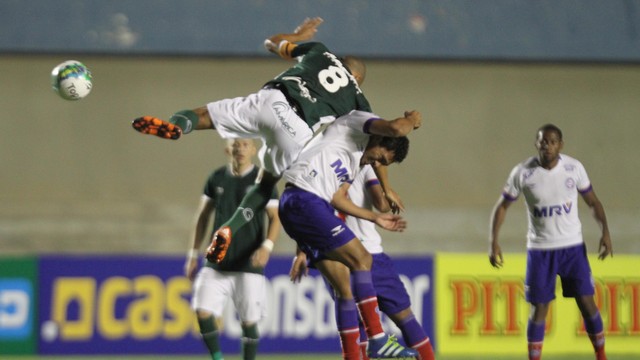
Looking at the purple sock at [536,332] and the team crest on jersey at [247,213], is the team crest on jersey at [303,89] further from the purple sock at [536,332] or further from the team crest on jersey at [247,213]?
the purple sock at [536,332]

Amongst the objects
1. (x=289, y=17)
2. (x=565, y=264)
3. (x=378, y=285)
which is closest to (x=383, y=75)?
(x=289, y=17)

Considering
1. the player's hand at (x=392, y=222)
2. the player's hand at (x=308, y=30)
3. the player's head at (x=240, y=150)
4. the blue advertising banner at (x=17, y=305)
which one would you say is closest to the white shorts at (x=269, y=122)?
the player's hand at (x=308, y=30)

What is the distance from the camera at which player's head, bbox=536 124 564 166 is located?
→ 25.5ft

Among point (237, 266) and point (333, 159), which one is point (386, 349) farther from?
point (237, 266)

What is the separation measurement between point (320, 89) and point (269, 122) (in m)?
0.40

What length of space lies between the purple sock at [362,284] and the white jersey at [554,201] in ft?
7.92

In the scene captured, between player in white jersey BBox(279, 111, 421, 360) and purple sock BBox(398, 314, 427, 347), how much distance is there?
0.14 metres

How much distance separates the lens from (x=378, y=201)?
22.6 ft

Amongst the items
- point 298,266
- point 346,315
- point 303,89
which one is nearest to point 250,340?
point 298,266

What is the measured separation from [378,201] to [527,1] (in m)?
6.64

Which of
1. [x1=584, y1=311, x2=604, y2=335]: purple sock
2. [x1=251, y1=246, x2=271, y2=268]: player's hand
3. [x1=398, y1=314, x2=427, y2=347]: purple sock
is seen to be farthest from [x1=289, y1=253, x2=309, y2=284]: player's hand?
[x1=584, y1=311, x2=604, y2=335]: purple sock

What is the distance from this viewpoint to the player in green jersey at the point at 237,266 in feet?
24.6

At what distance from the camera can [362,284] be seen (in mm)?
5922

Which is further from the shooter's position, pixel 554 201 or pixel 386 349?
pixel 554 201
